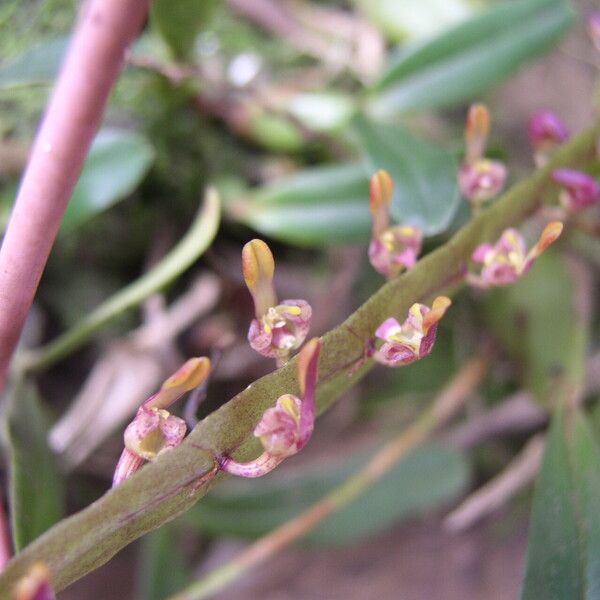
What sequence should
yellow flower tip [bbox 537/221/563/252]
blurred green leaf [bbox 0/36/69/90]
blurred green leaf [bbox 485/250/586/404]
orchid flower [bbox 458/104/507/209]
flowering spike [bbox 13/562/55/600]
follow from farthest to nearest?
blurred green leaf [bbox 485/250/586/404]
blurred green leaf [bbox 0/36/69/90]
orchid flower [bbox 458/104/507/209]
yellow flower tip [bbox 537/221/563/252]
flowering spike [bbox 13/562/55/600]

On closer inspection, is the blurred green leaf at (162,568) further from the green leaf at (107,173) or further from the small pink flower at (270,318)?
the small pink flower at (270,318)

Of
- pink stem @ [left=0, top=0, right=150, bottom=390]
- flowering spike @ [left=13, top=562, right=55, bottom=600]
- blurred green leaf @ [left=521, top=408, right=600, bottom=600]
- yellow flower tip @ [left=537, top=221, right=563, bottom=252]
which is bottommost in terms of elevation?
blurred green leaf @ [left=521, top=408, right=600, bottom=600]

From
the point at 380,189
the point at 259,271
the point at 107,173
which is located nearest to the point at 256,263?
the point at 259,271

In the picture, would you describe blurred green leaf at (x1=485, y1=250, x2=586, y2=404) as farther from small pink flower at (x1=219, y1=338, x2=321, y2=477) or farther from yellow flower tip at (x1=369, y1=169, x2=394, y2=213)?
small pink flower at (x1=219, y1=338, x2=321, y2=477)

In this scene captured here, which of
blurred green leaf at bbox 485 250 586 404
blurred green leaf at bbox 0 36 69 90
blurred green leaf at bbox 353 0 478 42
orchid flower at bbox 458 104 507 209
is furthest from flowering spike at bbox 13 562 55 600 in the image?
blurred green leaf at bbox 353 0 478 42

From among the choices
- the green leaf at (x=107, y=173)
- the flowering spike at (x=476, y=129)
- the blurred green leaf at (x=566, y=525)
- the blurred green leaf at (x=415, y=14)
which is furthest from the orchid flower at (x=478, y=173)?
the blurred green leaf at (x=415, y=14)

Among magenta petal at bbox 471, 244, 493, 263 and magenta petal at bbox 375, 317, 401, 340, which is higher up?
magenta petal at bbox 375, 317, 401, 340
